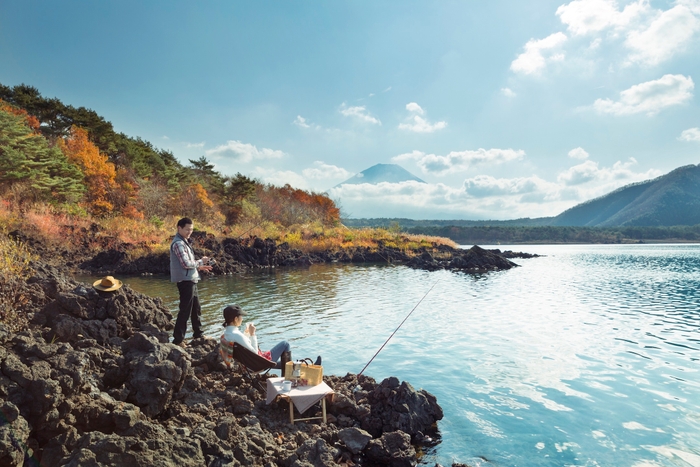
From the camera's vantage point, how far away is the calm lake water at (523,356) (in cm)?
541

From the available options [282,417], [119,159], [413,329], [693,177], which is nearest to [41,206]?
[119,159]

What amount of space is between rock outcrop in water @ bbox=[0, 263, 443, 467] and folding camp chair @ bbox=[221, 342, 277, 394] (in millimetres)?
194

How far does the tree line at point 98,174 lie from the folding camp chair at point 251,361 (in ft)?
93.9

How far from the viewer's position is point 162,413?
4961 millimetres

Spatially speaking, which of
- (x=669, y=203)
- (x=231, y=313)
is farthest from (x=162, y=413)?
(x=669, y=203)

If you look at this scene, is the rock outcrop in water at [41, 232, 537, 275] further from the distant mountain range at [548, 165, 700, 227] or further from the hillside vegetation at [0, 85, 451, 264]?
the distant mountain range at [548, 165, 700, 227]

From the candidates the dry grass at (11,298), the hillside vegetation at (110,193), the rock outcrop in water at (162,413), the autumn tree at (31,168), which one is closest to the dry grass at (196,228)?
the hillside vegetation at (110,193)

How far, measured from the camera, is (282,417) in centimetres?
543

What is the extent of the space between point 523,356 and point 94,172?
36.6 metres

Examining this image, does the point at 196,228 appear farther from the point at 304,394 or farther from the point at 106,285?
the point at 304,394

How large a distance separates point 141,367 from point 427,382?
4.90 metres

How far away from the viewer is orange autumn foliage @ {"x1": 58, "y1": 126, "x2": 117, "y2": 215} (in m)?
33.8

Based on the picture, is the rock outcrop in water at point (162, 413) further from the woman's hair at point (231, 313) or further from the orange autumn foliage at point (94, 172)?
the orange autumn foliage at point (94, 172)

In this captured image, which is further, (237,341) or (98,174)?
(98,174)
